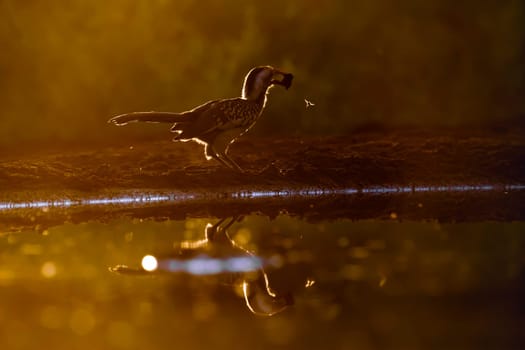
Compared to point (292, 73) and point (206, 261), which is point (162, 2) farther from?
point (206, 261)

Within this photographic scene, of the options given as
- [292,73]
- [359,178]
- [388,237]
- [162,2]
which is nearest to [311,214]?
[388,237]

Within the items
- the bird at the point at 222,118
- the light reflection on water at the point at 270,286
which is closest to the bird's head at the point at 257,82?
the bird at the point at 222,118

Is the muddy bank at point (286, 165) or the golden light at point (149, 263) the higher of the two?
the muddy bank at point (286, 165)

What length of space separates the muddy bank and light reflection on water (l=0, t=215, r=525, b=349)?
1.16 metres

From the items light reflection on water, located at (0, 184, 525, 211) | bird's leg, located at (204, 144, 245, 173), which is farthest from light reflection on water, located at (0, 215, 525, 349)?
bird's leg, located at (204, 144, 245, 173)

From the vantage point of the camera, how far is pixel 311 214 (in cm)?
353

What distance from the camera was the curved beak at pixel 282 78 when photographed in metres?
4.76

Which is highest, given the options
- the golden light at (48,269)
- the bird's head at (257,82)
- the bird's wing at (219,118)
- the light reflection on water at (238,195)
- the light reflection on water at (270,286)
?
the bird's head at (257,82)

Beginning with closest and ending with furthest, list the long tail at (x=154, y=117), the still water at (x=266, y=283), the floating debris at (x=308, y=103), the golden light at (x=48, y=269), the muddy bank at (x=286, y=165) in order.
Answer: the still water at (x=266, y=283)
the golden light at (x=48, y=269)
the muddy bank at (x=286, y=165)
the long tail at (x=154, y=117)
the floating debris at (x=308, y=103)

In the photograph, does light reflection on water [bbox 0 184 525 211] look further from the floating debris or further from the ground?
the floating debris

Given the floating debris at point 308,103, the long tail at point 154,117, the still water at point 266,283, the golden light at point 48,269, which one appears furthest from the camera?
the floating debris at point 308,103

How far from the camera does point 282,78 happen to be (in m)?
4.84

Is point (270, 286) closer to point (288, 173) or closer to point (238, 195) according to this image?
point (238, 195)

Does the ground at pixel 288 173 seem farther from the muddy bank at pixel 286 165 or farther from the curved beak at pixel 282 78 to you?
the curved beak at pixel 282 78
